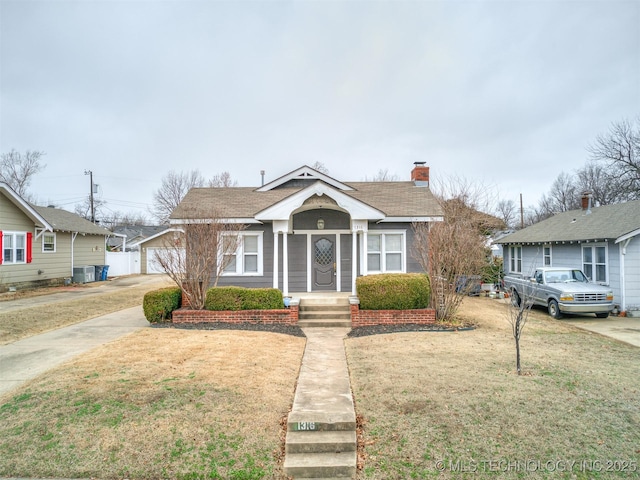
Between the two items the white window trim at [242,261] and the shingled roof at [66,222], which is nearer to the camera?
the white window trim at [242,261]

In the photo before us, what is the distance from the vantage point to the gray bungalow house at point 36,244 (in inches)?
688

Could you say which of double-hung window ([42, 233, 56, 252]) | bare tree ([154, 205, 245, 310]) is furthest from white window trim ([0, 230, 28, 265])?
bare tree ([154, 205, 245, 310])

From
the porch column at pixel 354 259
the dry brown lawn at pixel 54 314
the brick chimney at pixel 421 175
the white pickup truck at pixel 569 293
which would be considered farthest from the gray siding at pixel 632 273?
the dry brown lawn at pixel 54 314

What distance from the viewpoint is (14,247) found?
18031 millimetres

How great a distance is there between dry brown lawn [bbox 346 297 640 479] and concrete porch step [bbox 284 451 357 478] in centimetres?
17

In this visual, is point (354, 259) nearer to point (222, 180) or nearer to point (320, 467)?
point (320, 467)

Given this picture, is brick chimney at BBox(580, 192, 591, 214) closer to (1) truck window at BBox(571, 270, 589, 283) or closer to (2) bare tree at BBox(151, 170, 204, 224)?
(1) truck window at BBox(571, 270, 589, 283)

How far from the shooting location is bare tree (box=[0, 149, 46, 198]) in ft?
126

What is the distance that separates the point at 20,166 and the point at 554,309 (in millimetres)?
49099

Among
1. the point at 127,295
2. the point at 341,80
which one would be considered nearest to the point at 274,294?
the point at 127,295

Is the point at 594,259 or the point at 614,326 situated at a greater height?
the point at 594,259

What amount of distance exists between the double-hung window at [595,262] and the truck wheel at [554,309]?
8.78 feet

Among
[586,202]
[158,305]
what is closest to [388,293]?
[158,305]

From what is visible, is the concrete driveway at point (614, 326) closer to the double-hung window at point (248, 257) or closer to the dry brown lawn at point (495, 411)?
the dry brown lawn at point (495, 411)
